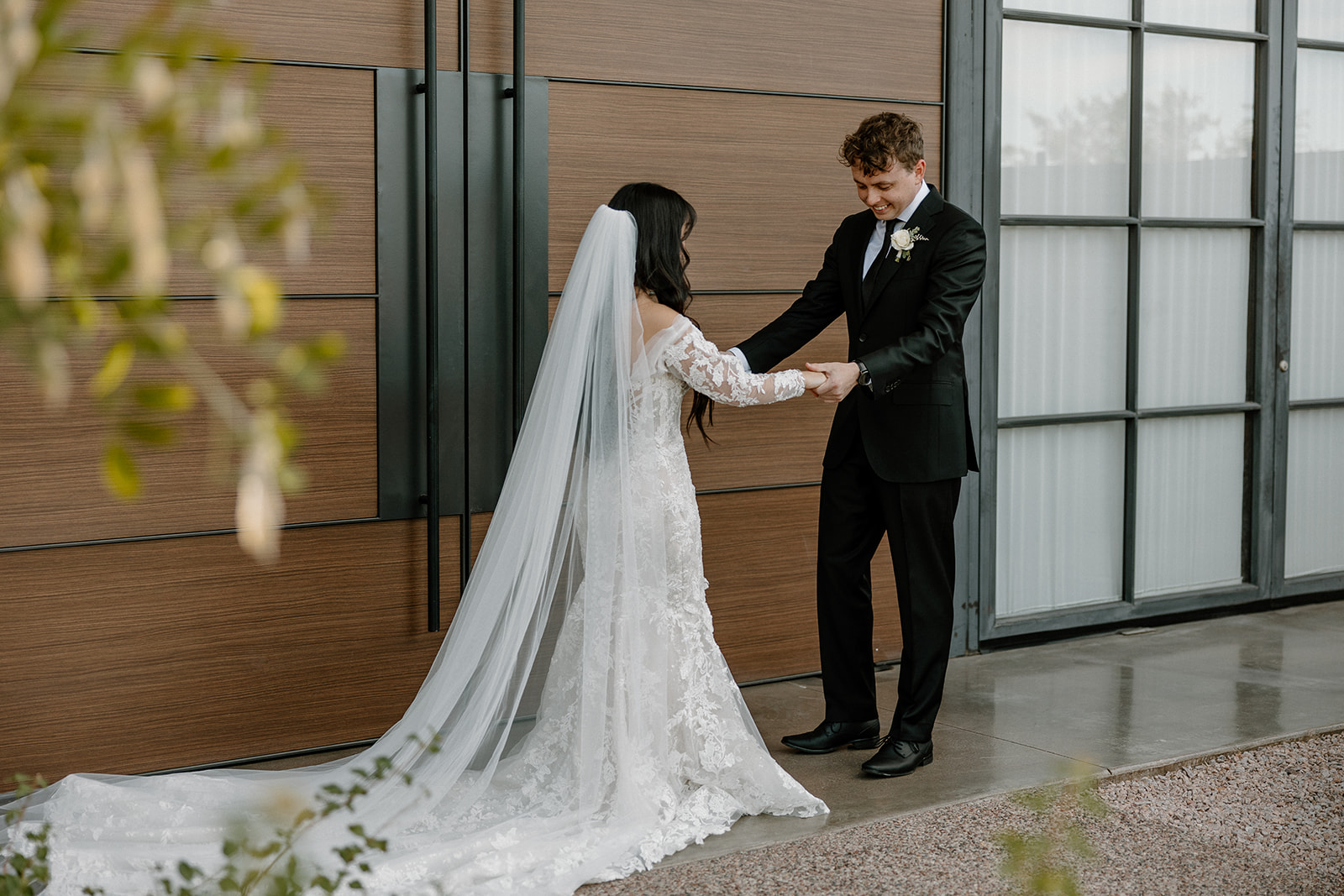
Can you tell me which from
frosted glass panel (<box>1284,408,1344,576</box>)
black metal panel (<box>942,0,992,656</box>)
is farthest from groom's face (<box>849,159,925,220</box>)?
frosted glass panel (<box>1284,408,1344,576</box>)

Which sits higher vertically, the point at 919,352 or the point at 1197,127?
the point at 1197,127

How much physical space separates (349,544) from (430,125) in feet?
3.58

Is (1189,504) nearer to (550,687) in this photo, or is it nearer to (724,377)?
(724,377)

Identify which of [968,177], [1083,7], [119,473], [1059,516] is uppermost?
[1083,7]

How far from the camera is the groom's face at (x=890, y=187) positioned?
3.16 m

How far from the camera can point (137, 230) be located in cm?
59

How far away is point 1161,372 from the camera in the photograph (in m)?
4.78

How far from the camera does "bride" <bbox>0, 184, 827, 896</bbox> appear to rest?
104 inches

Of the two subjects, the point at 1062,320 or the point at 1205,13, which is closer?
the point at 1062,320

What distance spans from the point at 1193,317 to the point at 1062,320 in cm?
66

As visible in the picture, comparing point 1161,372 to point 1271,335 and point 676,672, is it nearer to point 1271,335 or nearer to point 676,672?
point 1271,335

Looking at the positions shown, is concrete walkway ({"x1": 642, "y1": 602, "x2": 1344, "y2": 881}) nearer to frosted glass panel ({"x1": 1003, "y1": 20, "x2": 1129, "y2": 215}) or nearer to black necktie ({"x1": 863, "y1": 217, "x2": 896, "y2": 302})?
black necktie ({"x1": 863, "y1": 217, "x2": 896, "y2": 302})

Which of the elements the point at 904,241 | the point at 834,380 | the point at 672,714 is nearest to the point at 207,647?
the point at 672,714

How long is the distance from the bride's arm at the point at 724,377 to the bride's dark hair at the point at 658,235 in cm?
12
